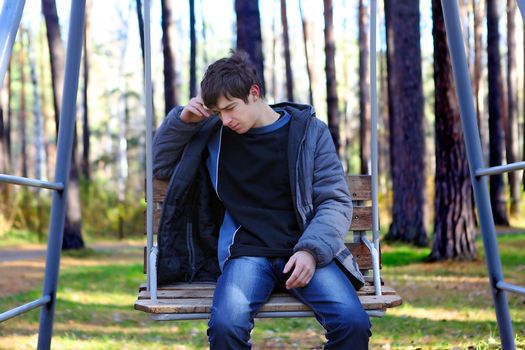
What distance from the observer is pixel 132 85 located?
143ft

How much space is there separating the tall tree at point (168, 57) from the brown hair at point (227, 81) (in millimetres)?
10447

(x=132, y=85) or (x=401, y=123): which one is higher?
(x=132, y=85)

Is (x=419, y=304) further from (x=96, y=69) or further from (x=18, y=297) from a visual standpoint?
(x=96, y=69)

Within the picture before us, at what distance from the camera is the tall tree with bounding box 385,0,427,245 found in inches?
475

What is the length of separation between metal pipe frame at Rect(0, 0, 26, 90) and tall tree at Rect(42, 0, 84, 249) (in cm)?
1025

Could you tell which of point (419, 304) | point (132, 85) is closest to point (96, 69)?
point (132, 85)

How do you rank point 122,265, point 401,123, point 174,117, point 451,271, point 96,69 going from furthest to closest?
point 96,69, point 401,123, point 122,265, point 451,271, point 174,117

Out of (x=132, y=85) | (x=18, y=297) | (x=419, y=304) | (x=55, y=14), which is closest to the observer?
(x=419, y=304)

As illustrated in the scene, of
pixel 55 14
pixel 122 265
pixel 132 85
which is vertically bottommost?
pixel 122 265

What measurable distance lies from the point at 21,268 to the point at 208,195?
27.5 ft

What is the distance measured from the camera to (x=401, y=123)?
12.3 m

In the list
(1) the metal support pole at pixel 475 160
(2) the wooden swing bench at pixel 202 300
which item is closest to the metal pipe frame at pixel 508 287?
(1) the metal support pole at pixel 475 160

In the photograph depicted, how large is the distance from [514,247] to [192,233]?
9.30m

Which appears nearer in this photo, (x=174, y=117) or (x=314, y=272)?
(x=314, y=272)
